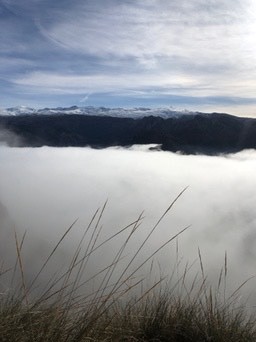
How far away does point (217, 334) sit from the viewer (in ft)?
8.81

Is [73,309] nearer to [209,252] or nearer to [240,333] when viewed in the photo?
[240,333]

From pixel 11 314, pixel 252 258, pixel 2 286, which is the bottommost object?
pixel 252 258

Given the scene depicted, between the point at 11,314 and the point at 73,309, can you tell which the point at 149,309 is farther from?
the point at 11,314

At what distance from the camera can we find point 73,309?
290 cm

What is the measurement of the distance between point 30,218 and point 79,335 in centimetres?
17984

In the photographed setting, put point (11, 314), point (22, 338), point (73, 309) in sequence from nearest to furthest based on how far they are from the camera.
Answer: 1. point (22, 338)
2. point (11, 314)
3. point (73, 309)

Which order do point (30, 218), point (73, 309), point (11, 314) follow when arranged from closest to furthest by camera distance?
Answer: 1. point (11, 314)
2. point (73, 309)
3. point (30, 218)

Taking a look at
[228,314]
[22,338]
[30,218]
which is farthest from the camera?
[30,218]

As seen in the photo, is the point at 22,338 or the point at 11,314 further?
the point at 11,314

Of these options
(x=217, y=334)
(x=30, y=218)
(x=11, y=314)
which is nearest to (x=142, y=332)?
(x=217, y=334)

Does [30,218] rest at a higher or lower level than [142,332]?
lower

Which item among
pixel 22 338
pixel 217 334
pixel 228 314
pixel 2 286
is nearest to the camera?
pixel 22 338

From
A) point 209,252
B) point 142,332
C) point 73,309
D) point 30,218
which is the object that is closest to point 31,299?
point 73,309

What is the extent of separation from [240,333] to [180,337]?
1.26ft
